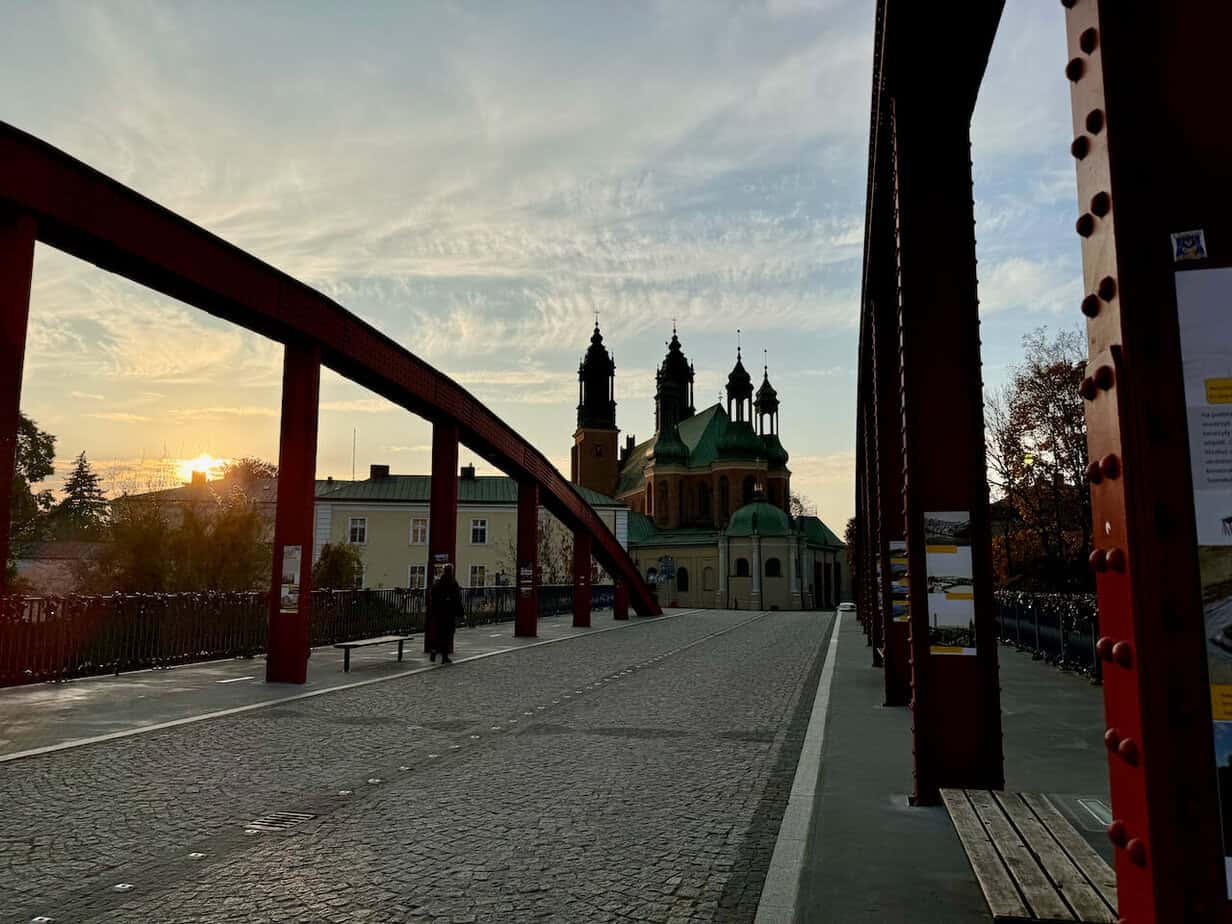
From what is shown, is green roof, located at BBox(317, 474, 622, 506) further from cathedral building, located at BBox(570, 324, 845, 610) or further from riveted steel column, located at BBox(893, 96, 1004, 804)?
riveted steel column, located at BBox(893, 96, 1004, 804)

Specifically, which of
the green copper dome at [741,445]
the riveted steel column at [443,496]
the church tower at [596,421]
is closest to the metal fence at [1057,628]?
the riveted steel column at [443,496]

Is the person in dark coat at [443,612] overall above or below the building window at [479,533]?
below

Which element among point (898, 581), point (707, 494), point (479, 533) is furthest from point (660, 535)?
point (898, 581)

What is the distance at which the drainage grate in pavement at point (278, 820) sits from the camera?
242 inches

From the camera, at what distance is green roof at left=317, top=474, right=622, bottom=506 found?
66.1 m

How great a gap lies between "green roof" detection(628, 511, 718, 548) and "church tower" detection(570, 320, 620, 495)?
36.5 feet

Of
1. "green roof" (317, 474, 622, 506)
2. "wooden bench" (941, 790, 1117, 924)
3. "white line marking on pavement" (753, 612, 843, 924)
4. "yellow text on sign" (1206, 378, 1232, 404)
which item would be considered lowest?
"white line marking on pavement" (753, 612, 843, 924)

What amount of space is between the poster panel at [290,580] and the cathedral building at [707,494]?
6482cm

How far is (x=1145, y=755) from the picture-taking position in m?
2.18

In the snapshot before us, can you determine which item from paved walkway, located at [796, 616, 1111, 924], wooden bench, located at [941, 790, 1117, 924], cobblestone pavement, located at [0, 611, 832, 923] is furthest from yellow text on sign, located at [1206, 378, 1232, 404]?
cobblestone pavement, located at [0, 611, 832, 923]

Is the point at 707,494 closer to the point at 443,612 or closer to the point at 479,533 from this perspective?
the point at 479,533

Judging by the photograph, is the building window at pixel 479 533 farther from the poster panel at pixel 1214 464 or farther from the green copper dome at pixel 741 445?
the poster panel at pixel 1214 464

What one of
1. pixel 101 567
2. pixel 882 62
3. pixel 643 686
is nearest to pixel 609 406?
pixel 101 567

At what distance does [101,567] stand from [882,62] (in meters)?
23.9
